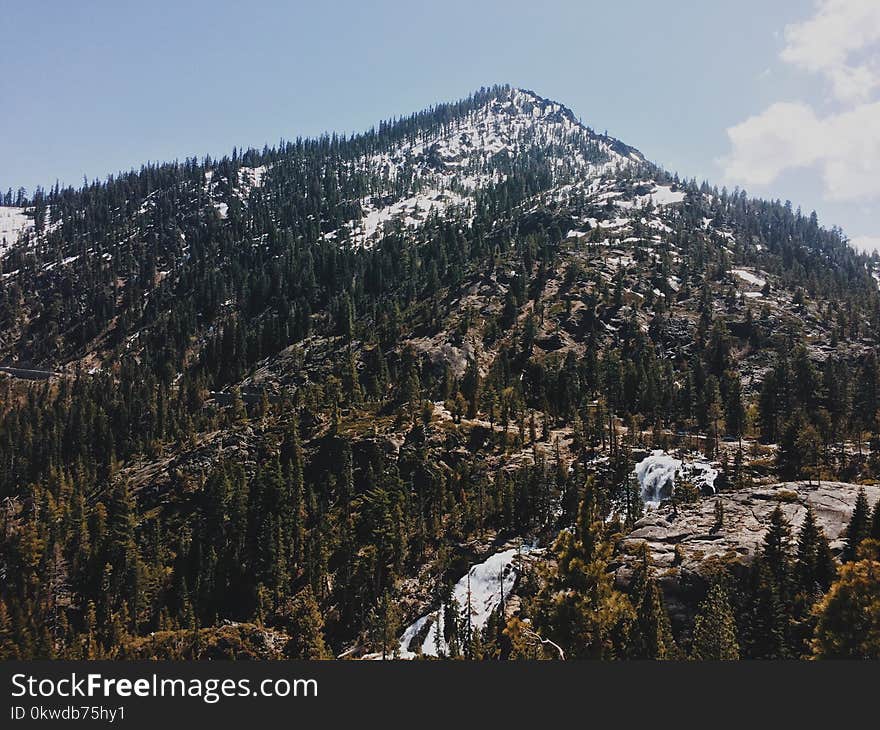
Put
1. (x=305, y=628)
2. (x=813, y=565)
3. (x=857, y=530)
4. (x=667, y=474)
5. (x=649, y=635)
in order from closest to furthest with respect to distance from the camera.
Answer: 1. (x=649, y=635)
2. (x=813, y=565)
3. (x=857, y=530)
4. (x=305, y=628)
5. (x=667, y=474)

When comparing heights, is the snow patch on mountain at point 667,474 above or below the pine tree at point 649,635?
above

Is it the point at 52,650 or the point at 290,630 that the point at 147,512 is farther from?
the point at 290,630

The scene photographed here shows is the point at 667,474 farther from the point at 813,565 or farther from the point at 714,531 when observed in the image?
the point at 813,565

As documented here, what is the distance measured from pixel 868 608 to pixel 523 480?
3477 inches

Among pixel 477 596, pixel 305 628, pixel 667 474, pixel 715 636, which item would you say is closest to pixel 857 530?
pixel 715 636

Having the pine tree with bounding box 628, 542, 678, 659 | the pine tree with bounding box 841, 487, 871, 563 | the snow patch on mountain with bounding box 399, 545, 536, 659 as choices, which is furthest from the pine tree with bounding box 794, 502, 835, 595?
the snow patch on mountain with bounding box 399, 545, 536, 659

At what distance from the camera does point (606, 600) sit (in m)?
48.3

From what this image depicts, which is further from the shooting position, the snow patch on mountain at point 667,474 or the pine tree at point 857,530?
the snow patch on mountain at point 667,474

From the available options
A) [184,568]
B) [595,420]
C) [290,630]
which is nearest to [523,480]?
[595,420]

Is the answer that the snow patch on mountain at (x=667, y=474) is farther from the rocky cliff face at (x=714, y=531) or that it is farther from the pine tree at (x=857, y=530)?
the pine tree at (x=857, y=530)

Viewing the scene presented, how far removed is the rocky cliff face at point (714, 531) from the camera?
86312 millimetres

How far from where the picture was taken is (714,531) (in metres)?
98.1

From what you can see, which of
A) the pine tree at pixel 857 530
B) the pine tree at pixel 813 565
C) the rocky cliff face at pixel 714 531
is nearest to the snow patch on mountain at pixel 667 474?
the rocky cliff face at pixel 714 531

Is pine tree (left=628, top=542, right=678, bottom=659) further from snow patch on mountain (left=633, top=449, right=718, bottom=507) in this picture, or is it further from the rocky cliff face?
snow patch on mountain (left=633, top=449, right=718, bottom=507)
